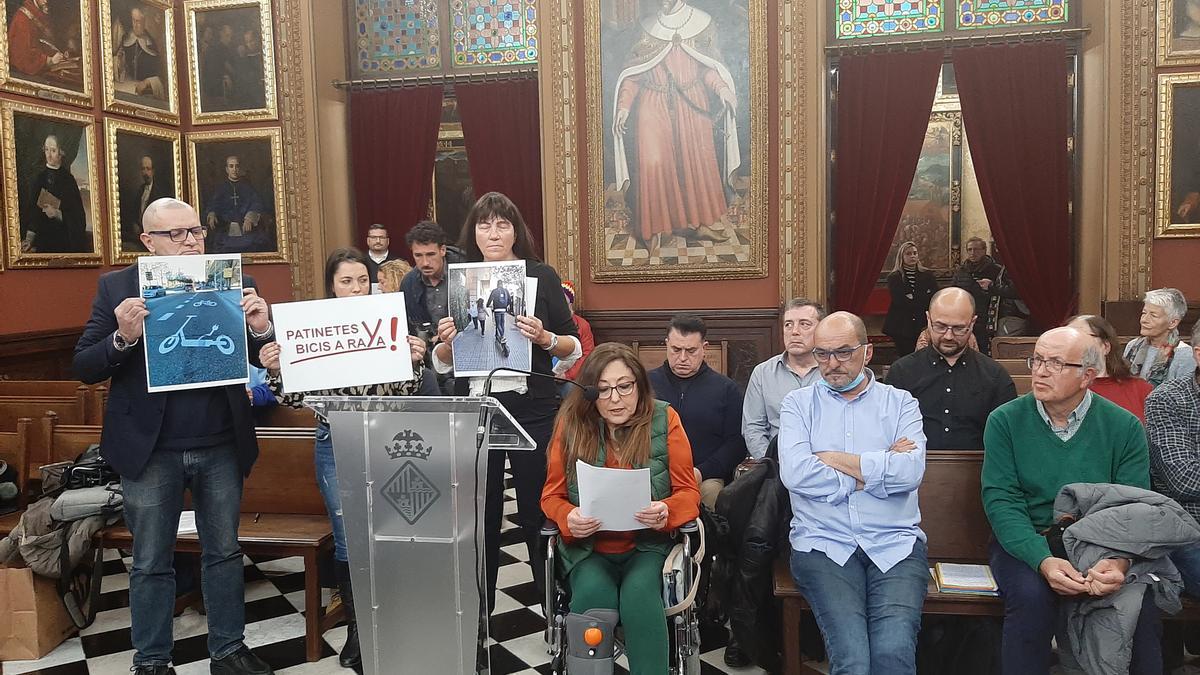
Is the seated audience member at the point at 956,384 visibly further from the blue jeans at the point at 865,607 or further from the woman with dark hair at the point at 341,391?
the woman with dark hair at the point at 341,391

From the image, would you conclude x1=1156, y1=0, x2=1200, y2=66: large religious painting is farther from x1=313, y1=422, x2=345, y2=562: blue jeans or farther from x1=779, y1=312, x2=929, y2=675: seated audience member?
x1=313, y1=422, x2=345, y2=562: blue jeans

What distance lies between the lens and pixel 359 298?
125 inches

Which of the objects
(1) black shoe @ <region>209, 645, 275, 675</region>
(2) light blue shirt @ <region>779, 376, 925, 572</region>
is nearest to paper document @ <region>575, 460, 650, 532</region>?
(2) light blue shirt @ <region>779, 376, 925, 572</region>

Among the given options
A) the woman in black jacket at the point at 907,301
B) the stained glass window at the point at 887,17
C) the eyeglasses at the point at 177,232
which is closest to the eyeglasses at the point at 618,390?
the eyeglasses at the point at 177,232

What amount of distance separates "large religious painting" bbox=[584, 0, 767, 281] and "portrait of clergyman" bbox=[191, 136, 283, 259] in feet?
11.3

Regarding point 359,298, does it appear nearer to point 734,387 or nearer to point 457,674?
point 457,674

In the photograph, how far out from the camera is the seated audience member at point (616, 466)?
291 cm

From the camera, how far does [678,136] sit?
26.4 ft

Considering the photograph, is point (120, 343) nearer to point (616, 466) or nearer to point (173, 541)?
point (173, 541)

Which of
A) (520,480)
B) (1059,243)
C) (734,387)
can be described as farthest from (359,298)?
(1059,243)

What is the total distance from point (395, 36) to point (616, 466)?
737 cm

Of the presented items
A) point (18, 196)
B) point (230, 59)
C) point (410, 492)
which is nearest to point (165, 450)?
point (410, 492)

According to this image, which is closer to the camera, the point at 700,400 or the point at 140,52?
the point at 700,400

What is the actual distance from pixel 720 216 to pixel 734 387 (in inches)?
156
